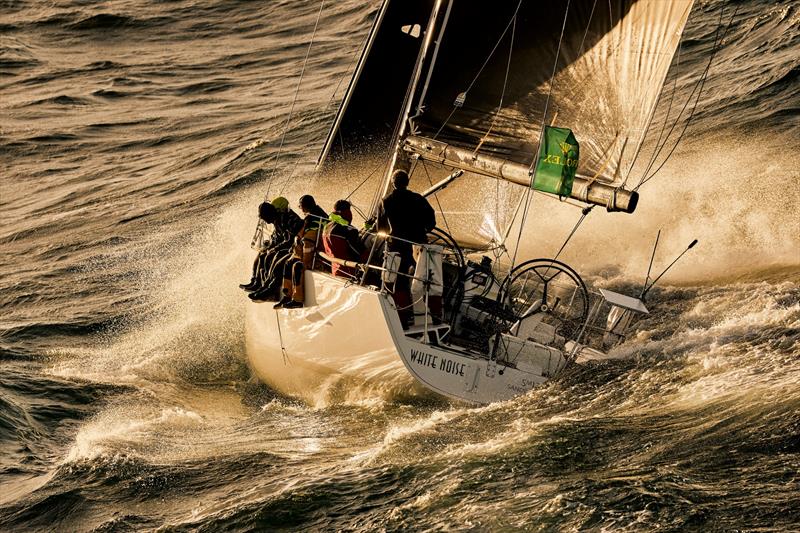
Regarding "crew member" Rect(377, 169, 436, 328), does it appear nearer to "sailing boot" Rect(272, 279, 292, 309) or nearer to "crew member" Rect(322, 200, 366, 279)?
"crew member" Rect(322, 200, 366, 279)

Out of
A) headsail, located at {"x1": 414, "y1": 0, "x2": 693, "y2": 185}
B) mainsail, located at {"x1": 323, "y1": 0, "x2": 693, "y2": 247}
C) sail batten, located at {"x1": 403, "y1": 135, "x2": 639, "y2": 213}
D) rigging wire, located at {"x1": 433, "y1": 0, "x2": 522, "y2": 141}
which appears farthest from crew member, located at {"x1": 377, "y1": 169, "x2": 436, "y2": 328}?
rigging wire, located at {"x1": 433, "y1": 0, "x2": 522, "y2": 141}

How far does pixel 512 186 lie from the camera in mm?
12383

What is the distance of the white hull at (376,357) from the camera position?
9.33 metres

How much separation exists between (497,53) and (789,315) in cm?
414

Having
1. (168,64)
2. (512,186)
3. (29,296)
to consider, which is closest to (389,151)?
(512,186)

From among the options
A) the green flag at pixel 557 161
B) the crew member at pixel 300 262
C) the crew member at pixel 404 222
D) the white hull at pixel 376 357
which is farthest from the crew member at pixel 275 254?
the green flag at pixel 557 161

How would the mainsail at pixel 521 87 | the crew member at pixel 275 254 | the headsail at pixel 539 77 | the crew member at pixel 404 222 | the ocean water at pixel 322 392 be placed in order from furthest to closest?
1. the headsail at pixel 539 77
2. the mainsail at pixel 521 87
3. the crew member at pixel 275 254
4. the crew member at pixel 404 222
5. the ocean water at pixel 322 392

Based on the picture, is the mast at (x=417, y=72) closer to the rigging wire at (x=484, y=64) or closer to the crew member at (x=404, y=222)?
the rigging wire at (x=484, y=64)

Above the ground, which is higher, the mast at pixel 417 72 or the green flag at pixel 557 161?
the mast at pixel 417 72

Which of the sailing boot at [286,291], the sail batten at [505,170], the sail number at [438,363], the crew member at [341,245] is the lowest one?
the sail number at [438,363]

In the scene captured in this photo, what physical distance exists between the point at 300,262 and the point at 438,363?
157 centimetres

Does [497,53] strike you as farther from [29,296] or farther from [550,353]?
[29,296]

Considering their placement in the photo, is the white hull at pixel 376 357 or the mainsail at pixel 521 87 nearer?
the white hull at pixel 376 357

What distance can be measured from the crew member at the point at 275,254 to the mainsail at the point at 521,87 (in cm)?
160
